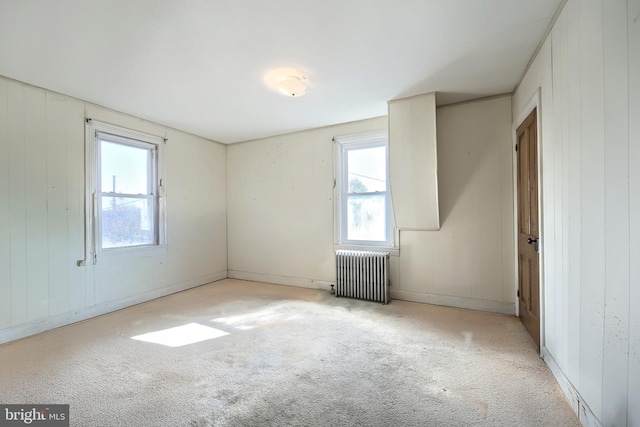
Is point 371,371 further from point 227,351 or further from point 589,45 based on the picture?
point 589,45

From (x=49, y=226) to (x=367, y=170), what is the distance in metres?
3.79

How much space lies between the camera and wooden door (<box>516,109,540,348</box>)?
2.43 m

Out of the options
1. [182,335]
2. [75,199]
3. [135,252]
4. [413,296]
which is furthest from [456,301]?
[75,199]

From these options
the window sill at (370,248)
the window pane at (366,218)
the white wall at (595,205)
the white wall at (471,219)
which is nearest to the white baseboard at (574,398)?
the white wall at (595,205)

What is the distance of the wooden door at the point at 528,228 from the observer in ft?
7.96

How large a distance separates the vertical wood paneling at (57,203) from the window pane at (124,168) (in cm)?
41

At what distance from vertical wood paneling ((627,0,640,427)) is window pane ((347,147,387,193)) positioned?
9.15 feet

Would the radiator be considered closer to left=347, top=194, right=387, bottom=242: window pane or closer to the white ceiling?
left=347, top=194, right=387, bottom=242: window pane

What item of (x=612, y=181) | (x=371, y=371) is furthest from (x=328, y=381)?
(x=612, y=181)

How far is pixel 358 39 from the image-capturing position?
210 cm

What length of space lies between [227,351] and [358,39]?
273 cm

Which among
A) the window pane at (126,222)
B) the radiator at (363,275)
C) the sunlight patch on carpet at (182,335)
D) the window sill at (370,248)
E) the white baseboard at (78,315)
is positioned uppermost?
the window pane at (126,222)

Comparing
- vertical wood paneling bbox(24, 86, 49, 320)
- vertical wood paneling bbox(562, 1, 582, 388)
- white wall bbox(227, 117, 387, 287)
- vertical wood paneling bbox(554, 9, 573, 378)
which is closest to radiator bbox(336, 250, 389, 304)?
white wall bbox(227, 117, 387, 287)

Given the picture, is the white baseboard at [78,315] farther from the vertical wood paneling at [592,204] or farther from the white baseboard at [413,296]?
the vertical wood paneling at [592,204]
